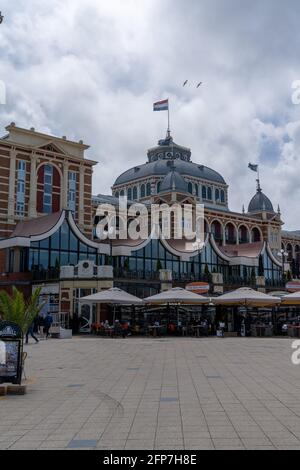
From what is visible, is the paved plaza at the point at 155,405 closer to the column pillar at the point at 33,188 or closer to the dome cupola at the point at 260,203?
the column pillar at the point at 33,188

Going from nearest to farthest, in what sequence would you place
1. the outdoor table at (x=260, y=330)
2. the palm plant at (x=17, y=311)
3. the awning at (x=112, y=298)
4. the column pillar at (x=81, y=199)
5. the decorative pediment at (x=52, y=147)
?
the palm plant at (x=17, y=311) → the awning at (x=112, y=298) → the outdoor table at (x=260, y=330) → the decorative pediment at (x=52, y=147) → the column pillar at (x=81, y=199)

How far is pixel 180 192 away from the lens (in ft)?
220

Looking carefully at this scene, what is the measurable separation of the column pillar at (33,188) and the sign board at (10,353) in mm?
37109

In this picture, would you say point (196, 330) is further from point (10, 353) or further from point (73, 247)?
point (10, 353)

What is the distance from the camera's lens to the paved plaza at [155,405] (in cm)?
757

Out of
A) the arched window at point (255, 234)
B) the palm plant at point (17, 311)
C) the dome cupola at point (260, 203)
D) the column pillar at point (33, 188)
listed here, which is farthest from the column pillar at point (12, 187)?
the dome cupola at point (260, 203)

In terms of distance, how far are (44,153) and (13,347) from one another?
40.0 meters

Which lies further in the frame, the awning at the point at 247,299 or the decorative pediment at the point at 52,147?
the decorative pediment at the point at 52,147

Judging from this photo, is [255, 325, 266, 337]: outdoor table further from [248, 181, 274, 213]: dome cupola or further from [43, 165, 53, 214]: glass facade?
[248, 181, 274, 213]: dome cupola

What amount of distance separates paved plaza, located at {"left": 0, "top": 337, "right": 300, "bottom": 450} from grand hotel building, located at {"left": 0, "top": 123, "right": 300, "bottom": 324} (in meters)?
20.4

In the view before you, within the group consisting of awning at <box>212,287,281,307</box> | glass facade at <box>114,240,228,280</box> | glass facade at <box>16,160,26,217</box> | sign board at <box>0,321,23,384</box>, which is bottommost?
sign board at <box>0,321,23,384</box>

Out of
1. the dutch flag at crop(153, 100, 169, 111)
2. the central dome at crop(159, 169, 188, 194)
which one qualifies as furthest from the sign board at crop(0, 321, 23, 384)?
the dutch flag at crop(153, 100, 169, 111)

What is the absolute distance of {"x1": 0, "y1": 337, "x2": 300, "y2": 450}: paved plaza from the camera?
757 centimetres

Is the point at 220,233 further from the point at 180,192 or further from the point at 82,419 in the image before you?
the point at 82,419
